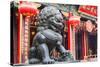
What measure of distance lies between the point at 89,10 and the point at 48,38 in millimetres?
467

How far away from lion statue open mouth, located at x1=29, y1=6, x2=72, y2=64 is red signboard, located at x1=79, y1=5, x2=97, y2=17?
0.21 meters

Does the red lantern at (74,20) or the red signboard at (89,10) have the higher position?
the red signboard at (89,10)

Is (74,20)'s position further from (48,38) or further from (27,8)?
(27,8)

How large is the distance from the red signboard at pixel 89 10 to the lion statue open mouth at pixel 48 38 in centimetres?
21

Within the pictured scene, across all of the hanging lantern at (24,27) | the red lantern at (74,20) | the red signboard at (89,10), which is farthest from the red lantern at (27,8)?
the red signboard at (89,10)

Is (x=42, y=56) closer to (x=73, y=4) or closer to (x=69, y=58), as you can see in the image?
(x=69, y=58)

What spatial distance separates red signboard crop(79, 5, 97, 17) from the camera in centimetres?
170

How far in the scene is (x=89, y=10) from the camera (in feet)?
5.62

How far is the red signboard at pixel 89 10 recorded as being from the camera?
1.70m

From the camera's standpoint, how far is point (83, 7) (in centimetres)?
170

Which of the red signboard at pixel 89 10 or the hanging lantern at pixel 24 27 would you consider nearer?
the hanging lantern at pixel 24 27

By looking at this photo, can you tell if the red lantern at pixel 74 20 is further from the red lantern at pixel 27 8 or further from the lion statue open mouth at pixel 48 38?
the red lantern at pixel 27 8

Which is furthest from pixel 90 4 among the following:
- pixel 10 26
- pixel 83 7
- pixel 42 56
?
pixel 10 26

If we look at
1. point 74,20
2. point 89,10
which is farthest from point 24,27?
point 89,10
